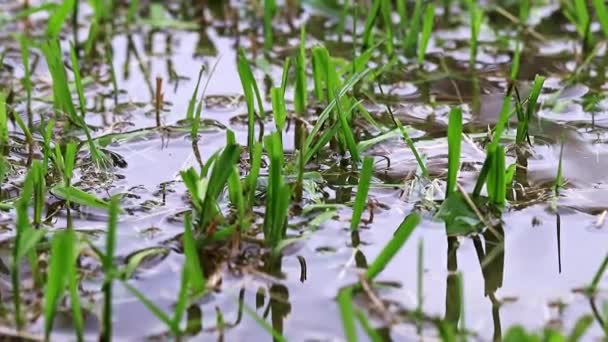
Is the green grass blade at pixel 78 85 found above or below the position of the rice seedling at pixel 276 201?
above

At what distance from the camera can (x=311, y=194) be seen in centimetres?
170

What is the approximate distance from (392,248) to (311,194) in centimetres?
39

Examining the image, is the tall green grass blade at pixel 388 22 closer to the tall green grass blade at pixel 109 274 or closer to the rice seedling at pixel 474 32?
the rice seedling at pixel 474 32

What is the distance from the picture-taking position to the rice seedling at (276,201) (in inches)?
56.4

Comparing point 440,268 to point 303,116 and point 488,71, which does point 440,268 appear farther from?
point 488,71

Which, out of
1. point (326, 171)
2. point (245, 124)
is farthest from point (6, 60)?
point (326, 171)

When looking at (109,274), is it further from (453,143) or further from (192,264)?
(453,143)

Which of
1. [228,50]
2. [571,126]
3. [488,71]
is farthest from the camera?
[228,50]

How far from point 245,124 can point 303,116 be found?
15cm

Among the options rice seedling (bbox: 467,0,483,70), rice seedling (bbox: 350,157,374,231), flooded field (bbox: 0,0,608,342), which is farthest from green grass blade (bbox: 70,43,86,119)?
rice seedling (bbox: 467,0,483,70)

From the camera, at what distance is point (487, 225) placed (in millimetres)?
1575

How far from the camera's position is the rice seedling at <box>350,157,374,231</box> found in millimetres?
1444

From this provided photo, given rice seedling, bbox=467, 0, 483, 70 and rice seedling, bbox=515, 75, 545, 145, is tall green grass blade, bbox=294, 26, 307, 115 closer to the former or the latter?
rice seedling, bbox=515, 75, 545, 145

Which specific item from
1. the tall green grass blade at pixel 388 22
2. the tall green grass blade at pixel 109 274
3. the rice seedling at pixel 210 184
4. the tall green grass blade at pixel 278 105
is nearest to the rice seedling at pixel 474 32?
the tall green grass blade at pixel 388 22
